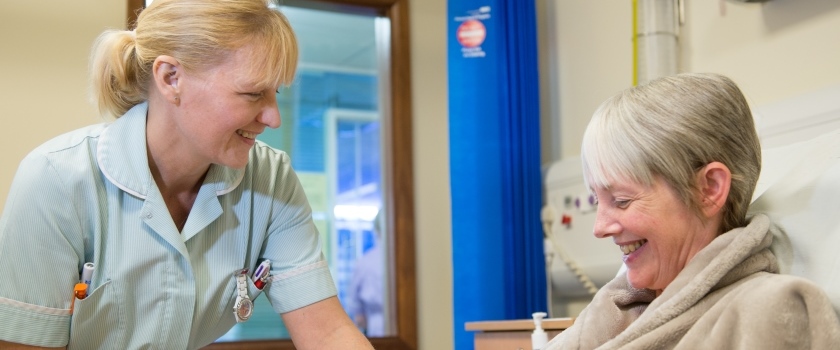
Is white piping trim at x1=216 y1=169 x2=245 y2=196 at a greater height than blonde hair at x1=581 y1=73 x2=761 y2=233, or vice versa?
blonde hair at x1=581 y1=73 x2=761 y2=233

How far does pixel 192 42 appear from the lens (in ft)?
5.46

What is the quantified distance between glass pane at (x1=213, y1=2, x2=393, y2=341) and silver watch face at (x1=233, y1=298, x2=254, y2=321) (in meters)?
3.82

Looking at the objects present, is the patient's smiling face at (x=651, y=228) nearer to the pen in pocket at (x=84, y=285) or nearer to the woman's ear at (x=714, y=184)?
the woman's ear at (x=714, y=184)

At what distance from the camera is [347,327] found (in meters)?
1.82

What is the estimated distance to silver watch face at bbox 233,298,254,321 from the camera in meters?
1.80

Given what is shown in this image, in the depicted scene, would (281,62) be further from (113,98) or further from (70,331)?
(70,331)

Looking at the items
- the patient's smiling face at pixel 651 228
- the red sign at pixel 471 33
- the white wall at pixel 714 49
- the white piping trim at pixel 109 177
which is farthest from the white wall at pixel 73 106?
the patient's smiling face at pixel 651 228

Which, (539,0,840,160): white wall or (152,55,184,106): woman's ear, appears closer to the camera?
(152,55,184,106): woman's ear

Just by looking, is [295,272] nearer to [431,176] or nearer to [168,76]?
[168,76]

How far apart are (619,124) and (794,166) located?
39 centimetres

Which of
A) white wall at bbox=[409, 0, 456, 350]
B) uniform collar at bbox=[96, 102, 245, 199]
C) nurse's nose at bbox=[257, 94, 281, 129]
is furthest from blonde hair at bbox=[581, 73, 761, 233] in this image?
white wall at bbox=[409, 0, 456, 350]

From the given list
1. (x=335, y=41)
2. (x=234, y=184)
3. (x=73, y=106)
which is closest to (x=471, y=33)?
(x=73, y=106)

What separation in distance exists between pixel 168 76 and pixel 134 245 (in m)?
0.34

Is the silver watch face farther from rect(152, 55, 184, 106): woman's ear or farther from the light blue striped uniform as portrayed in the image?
rect(152, 55, 184, 106): woman's ear
